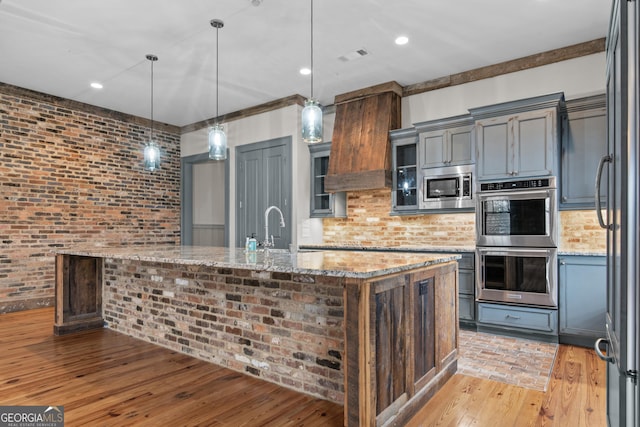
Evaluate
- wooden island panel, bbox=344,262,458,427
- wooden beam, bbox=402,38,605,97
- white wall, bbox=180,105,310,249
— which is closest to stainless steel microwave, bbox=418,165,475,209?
wooden beam, bbox=402,38,605,97

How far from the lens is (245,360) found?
9.71 ft

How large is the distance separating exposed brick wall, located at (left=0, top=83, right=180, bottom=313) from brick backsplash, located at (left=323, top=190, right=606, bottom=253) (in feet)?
11.0

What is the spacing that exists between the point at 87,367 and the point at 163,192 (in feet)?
14.9

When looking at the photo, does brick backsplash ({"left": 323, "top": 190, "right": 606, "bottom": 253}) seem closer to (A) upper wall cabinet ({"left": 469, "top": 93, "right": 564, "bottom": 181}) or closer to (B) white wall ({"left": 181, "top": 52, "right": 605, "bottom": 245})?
(B) white wall ({"left": 181, "top": 52, "right": 605, "bottom": 245})

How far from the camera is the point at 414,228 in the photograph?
532 centimetres

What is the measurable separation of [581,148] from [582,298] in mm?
1471

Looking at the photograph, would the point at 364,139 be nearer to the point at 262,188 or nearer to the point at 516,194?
the point at 262,188

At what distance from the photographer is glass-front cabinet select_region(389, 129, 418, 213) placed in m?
5.05

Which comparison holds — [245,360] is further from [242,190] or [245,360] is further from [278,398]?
[242,190]

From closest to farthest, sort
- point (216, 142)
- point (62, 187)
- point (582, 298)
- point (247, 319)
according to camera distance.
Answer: point (247, 319) → point (582, 298) → point (216, 142) → point (62, 187)

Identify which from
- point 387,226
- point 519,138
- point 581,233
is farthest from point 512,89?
point 387,226

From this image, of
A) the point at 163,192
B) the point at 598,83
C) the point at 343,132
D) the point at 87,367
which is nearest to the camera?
the point at 87,367
